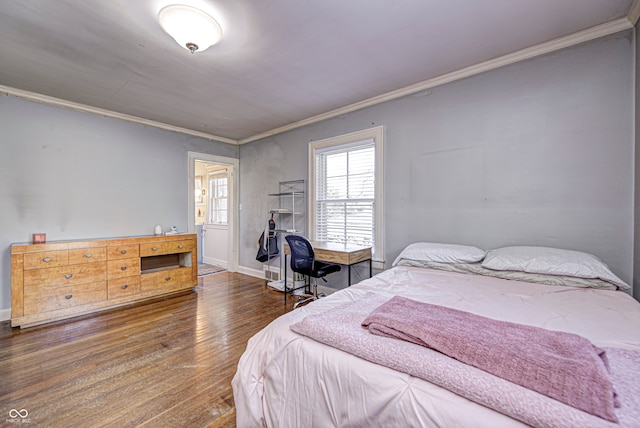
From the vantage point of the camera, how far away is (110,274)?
3.38 m

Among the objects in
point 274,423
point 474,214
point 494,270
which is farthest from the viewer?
point 474,214

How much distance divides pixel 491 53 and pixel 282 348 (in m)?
2.97

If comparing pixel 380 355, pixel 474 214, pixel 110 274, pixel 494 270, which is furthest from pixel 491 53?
pixel 110 274

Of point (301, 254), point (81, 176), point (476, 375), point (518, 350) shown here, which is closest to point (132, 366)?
point (301, 254)

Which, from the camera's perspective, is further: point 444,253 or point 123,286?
point 123,286

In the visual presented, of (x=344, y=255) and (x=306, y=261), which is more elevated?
(x=344, y=255)

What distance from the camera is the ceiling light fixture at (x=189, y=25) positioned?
1.82 m

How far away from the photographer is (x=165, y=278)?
385cm

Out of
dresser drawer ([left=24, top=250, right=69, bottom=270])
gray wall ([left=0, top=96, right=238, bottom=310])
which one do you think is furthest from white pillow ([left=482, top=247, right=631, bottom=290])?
gray wall ([left=0, top=96, right=238, bottom=310])

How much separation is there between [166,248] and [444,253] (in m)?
3.68

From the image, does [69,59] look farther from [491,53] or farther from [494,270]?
[494,270]

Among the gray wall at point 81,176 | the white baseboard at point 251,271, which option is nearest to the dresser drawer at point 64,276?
the gray wall at point 81,176

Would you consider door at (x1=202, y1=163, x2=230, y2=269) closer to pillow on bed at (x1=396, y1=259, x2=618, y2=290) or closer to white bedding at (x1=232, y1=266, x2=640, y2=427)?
pillow on bed at (x1=396, y1=259, x2=618, y2=290)

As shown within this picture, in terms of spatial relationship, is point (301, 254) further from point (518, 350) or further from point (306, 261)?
point (518, 350)
